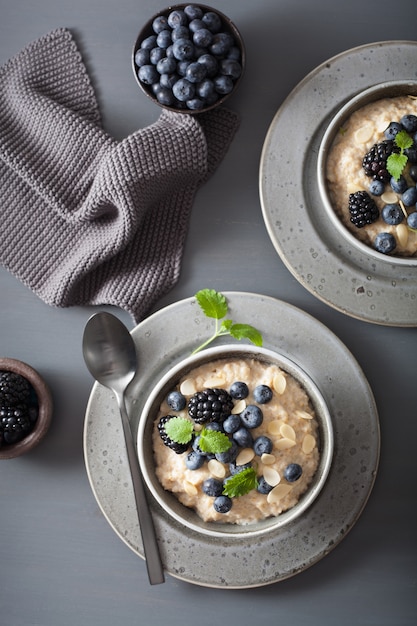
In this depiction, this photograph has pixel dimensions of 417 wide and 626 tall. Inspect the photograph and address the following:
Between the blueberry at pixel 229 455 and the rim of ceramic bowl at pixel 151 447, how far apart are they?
0.58ft

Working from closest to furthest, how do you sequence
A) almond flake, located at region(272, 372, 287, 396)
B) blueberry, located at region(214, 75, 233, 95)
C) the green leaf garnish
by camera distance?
the green leaf garnish < almond flake, located at region(272, 372, 287, 396) < blueberry, located at region(214, 75, 233, 95)

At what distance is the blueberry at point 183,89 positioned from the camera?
165 cm

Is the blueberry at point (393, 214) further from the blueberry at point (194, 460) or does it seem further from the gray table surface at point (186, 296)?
the blueberry at point (194, 460)

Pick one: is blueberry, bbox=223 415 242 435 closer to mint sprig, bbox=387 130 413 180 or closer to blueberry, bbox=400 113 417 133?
mint sprig, bbox=387 130 413 180

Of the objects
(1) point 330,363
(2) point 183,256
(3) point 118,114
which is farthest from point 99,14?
(1) point 330,363

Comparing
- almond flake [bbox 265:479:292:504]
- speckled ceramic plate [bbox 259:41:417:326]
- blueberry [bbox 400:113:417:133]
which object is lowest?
almond flake [bbox 265:479:292:504]

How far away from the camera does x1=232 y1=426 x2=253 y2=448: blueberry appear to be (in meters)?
1.50

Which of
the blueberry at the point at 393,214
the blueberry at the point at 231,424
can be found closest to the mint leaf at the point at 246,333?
the blueberry at the point at 231,424

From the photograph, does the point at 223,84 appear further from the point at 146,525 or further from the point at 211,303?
the point at 146,525

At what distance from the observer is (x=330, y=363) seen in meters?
1.69

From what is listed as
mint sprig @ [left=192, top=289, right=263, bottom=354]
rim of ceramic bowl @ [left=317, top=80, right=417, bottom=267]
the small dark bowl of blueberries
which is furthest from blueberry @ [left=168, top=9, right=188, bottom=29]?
mint sprig @ [left=192, top=289, right=263, bottom=354]

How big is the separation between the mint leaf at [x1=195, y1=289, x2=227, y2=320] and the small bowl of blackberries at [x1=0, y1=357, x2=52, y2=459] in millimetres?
466

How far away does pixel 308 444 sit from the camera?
5.14ft

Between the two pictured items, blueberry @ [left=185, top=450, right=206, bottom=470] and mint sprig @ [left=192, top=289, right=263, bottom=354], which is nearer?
blueberry @ [left=185, top=450, right=206, bottom=470]
